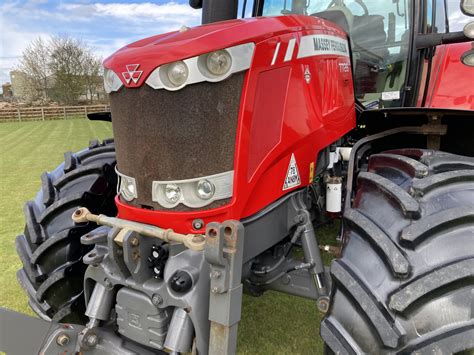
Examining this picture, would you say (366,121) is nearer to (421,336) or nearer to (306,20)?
(306,20)

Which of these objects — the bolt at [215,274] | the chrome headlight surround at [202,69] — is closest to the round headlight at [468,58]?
the chrome headlight surround at [202,69]

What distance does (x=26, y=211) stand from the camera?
2578 mm

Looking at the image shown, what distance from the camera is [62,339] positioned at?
1750mm

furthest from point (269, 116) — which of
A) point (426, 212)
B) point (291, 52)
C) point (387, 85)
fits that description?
point (387, 85)

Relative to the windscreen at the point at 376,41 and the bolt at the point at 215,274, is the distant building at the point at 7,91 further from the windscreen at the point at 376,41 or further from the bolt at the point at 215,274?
the bolt at the point at 215,274

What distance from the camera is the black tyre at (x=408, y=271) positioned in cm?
134

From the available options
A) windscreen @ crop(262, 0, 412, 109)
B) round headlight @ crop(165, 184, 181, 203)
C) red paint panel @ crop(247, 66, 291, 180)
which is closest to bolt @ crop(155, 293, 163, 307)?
round headlight @ crop(165, 184, 181, 203)

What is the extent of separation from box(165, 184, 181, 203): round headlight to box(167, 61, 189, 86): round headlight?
406mm

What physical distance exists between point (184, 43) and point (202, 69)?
124mm

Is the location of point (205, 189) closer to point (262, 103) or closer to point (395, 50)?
point (262, 103)

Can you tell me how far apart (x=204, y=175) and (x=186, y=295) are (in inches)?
18.5

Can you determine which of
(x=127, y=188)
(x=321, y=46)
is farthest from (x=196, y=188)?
(x=321, y=46)

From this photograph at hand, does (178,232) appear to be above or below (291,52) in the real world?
below

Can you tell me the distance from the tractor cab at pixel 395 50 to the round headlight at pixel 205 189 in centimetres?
160
